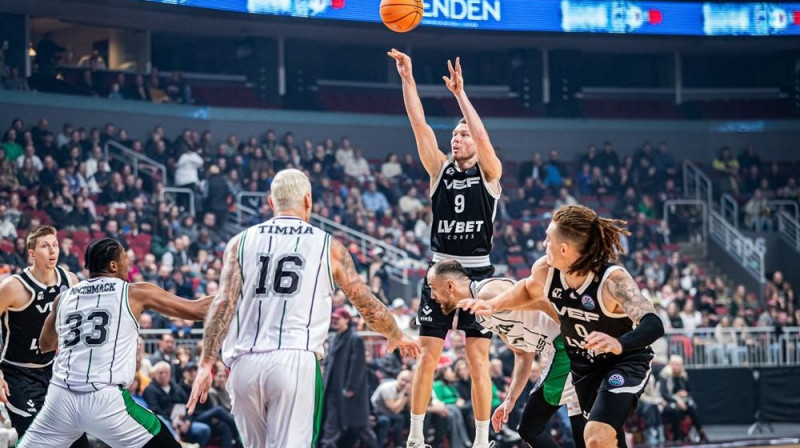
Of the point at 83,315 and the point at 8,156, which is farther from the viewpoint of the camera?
the point at 8,156

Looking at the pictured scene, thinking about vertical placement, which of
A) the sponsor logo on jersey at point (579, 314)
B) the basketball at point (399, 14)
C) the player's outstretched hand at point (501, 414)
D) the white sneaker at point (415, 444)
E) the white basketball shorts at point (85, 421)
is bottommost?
the white sneaker at point (415, 444)

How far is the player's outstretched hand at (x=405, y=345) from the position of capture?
23.4 ft

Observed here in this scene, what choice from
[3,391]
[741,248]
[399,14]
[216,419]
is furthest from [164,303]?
[741,248]

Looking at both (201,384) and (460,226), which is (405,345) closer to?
(201,384)

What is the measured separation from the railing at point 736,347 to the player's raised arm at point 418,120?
35.5 feet

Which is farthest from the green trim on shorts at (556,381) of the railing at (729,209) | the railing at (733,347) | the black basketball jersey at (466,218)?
the railing at (729,209)

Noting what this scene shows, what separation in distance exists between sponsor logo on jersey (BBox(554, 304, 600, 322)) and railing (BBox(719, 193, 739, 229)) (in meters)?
21.5

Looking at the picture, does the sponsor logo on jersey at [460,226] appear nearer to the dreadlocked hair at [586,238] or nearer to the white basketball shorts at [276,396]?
the dreadlocked hair at [586,238]

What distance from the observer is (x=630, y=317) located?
22.3 feet

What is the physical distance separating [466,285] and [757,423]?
12.2 meters

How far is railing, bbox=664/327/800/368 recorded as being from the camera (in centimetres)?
1914

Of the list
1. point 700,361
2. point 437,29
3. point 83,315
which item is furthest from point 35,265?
point 437,29

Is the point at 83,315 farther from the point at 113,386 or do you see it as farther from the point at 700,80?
the point at 700,80

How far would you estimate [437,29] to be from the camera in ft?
86.9
